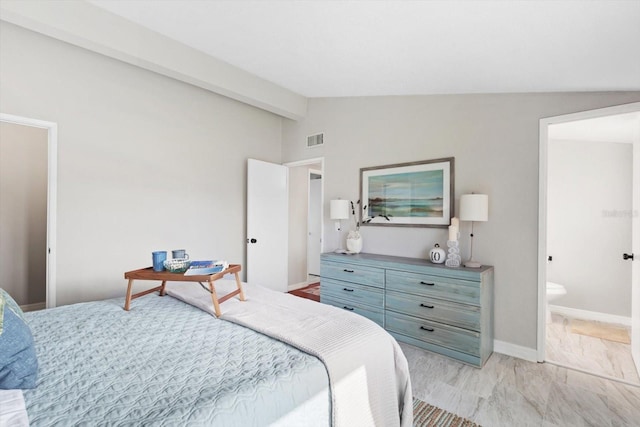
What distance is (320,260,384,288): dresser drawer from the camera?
313 cm

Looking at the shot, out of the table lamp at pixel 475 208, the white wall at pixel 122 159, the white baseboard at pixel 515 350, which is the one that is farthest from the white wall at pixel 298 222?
the white baseboard at pixel 515 350

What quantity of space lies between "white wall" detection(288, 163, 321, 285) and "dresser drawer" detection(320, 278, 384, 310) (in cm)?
158

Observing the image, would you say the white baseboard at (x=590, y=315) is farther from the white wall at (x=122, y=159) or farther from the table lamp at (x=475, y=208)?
the white wall at (x=122, y=159)

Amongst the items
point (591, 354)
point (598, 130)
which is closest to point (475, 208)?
point (591, 354)

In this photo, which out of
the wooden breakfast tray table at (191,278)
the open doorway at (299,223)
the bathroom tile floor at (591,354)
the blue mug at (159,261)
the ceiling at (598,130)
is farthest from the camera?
the open doorway at (299,223)

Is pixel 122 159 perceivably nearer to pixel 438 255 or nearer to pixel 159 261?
pixel 159 261

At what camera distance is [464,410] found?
6.59 feet

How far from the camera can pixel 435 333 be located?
2.77 m

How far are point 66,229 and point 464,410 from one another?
357 cm

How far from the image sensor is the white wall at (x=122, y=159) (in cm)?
274

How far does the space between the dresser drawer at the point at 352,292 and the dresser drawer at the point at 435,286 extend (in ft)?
0.59

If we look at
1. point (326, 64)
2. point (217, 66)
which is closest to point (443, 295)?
point (326, 64)

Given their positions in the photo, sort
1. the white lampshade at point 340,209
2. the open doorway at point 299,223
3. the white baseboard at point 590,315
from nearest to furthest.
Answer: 1. the white baseboard at point 590,315
2. the white lampshade at point 340,209
3. the open doorway at point 299,223

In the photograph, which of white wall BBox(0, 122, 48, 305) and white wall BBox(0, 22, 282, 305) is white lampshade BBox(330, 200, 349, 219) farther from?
white wall BBox(0, 122, 48, 305)
